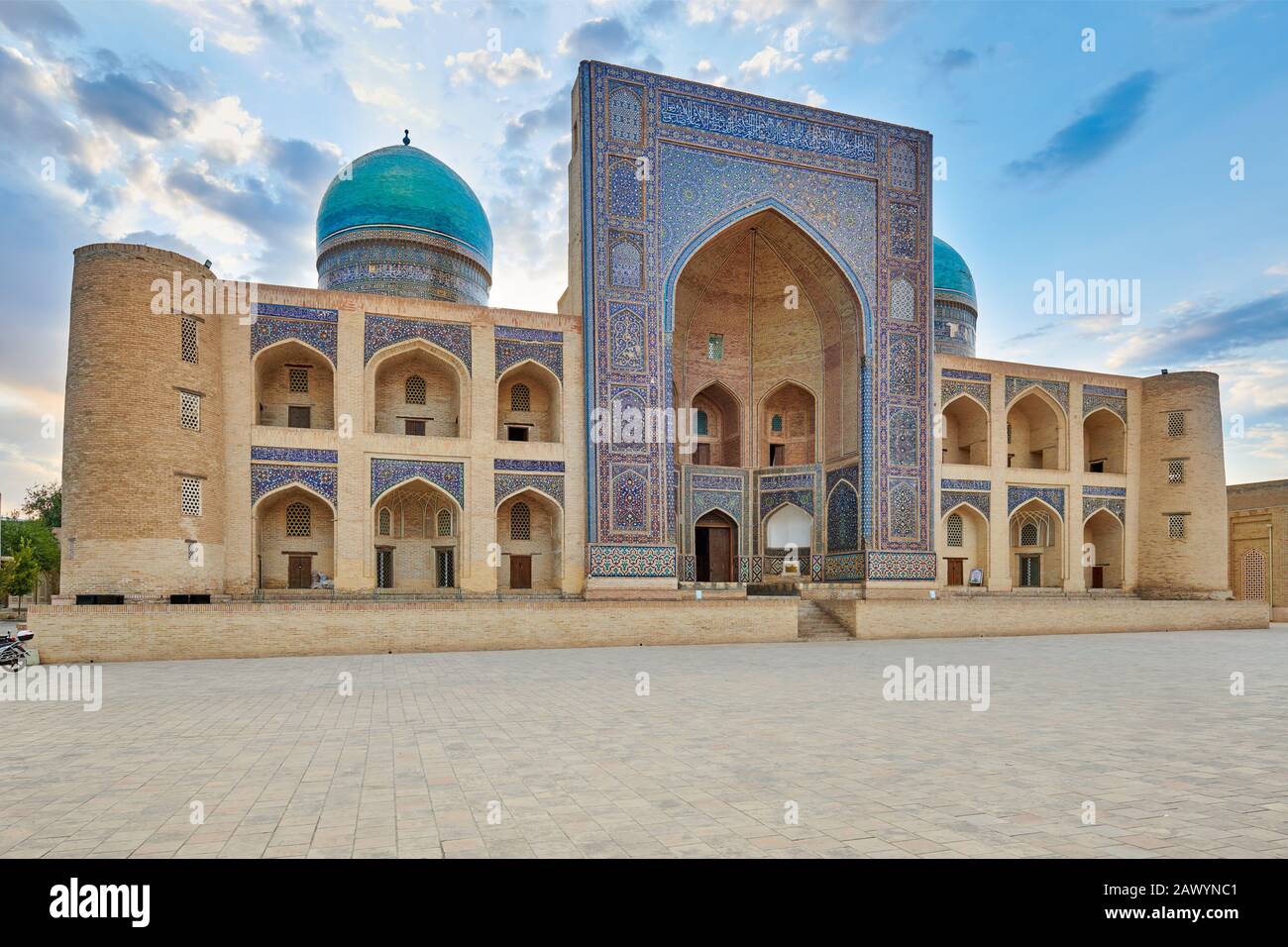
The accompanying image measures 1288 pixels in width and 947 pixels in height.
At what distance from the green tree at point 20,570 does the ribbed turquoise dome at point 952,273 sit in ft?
90.3

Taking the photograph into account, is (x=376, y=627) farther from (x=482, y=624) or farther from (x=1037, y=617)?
(x=1037, y=617)

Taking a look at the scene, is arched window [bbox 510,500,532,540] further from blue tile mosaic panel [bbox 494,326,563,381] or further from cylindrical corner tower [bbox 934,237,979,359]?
cylindrical corner tower [bbox 934,237,979,359]

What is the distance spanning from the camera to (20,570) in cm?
2322

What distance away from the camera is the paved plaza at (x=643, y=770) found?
278 cm

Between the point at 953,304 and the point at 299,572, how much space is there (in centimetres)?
1934

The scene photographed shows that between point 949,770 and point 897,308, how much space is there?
14936mm

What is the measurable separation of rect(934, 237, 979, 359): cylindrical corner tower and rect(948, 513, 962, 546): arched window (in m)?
6.28

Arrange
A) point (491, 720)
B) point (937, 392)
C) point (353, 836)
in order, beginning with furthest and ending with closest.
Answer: point (937, 392) → point (491, 720) → point (353, 836)

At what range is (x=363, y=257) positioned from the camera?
1966 cm

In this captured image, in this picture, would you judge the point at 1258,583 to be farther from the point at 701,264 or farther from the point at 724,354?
the point at 701,264

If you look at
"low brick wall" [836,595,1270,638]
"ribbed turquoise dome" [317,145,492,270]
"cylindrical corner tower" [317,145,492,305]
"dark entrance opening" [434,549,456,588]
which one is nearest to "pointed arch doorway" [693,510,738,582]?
"low brick wall" [836,595,1270,638]

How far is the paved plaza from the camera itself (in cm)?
278

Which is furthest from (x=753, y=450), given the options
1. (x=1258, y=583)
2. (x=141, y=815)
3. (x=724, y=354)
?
(x=141, y=815)

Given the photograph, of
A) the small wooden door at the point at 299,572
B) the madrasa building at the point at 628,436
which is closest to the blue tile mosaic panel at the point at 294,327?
the madrasa building at the point at 628,436
